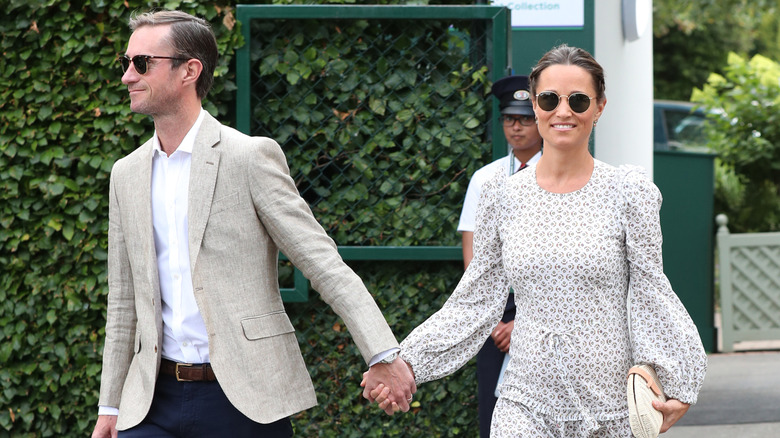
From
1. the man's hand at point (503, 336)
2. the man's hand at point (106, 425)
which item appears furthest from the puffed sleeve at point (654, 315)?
the man's hand at point (106, 425)

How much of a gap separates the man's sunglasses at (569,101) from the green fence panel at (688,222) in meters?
5.90

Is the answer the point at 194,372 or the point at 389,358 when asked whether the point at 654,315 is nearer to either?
the point at 389,358

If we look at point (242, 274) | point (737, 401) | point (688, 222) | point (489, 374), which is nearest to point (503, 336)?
point (489, 374)

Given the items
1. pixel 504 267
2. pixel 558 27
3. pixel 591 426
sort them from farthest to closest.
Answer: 1. pixel 558 27
2. pixel 504 267
3. pixel 591 426

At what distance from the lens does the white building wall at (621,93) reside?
5.77 meters

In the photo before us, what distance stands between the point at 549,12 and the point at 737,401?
12.3ft

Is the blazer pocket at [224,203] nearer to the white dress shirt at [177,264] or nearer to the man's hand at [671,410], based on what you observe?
the white dress shirt at [177,264]

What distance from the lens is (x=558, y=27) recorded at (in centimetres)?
555

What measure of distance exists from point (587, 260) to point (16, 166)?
3.05 metres

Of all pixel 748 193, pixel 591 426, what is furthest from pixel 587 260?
pixel 748 193

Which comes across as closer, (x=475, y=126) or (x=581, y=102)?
(x=581, y=102)

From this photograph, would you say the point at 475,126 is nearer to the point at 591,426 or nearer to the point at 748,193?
the point at 591,426

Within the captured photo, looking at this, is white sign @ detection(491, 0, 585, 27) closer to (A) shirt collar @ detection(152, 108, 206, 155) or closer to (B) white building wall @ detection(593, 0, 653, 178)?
(B) white building wall @ detection(593, 0, 653, 178)

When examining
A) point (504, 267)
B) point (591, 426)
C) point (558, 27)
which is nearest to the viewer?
point (591, 426)
